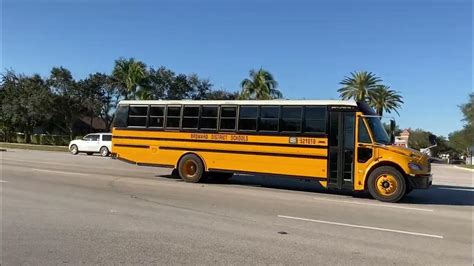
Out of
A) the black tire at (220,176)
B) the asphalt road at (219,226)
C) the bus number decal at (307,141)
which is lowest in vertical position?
the asphalt road at (219,226)

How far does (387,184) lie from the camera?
548 inches

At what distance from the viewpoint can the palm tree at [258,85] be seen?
56031 millimetres

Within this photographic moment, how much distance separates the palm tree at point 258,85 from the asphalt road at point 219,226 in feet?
133

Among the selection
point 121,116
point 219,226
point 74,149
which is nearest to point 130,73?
point 74,149

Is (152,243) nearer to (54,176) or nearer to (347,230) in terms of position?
(347,230)

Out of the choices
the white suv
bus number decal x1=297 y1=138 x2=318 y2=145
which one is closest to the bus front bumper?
bus number decal x1=297 y1=138 x2=318 y2=145

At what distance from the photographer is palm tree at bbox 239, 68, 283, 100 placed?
56031mm

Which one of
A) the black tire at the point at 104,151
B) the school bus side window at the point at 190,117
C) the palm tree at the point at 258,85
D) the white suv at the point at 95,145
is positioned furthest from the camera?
the palm tree at the point at 258,85

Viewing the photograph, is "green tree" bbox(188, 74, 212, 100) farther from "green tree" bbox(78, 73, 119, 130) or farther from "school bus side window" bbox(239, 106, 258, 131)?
"school bus side window" bbox(239, 106, 258, 131)

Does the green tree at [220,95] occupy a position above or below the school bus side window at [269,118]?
above

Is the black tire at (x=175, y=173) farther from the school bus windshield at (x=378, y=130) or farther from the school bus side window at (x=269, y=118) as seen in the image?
the school bus windshield at (x=378, y=130)

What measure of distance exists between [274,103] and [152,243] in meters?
8.98

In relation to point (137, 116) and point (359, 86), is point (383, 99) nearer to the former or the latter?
point (359, 86)

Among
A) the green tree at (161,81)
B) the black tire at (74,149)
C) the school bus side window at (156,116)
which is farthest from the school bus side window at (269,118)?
the green tree at (161,81)
